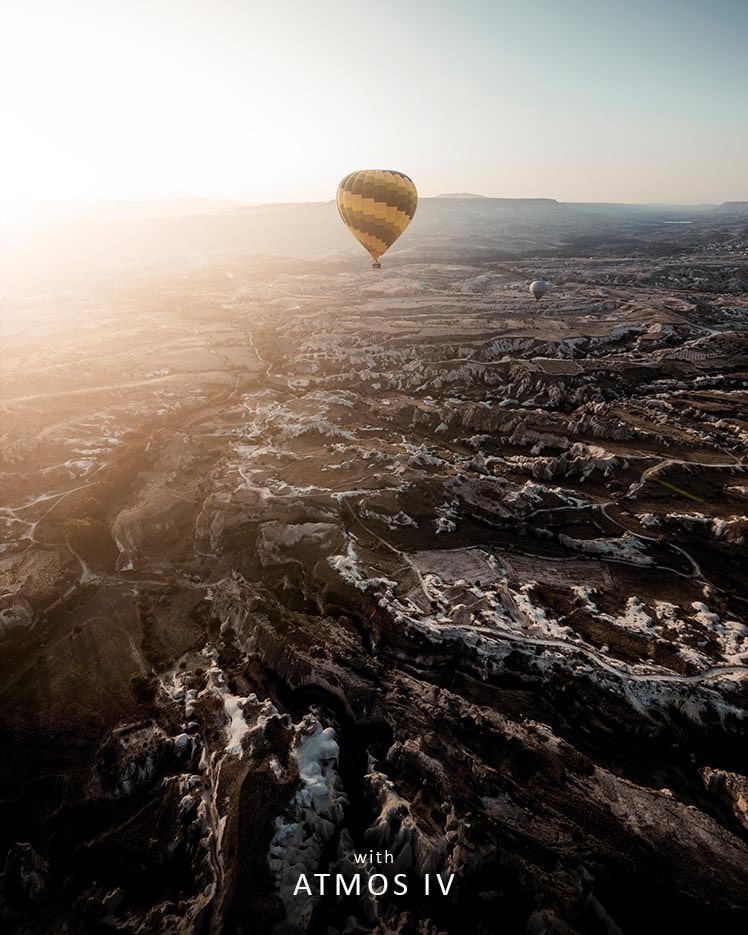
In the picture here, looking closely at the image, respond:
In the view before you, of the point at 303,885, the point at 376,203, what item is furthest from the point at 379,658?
the point at 376,203

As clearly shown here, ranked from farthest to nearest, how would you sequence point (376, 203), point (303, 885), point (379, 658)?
1. point (376, 203)
2. point (379, 658)
3. point (303, 885)

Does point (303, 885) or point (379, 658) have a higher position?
point (379, 658)

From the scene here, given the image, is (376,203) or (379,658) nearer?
(379,658)

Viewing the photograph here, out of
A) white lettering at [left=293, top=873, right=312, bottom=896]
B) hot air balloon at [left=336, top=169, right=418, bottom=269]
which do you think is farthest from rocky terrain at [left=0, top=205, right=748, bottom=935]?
hot air balloon at [left=336, top=169, right=418, bottom=269]

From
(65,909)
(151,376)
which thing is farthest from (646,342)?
(65,909)

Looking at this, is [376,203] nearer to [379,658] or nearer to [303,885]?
[379,658]
